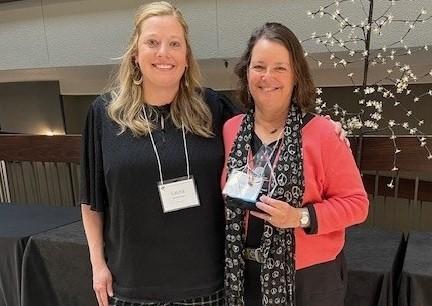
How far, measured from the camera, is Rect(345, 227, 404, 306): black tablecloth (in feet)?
5.84

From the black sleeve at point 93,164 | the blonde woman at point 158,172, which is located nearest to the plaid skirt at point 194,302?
the blonde woman at point 158,172

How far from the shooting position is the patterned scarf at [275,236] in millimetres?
1181

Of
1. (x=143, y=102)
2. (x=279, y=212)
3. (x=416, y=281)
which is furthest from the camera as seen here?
(x=416, y=281)

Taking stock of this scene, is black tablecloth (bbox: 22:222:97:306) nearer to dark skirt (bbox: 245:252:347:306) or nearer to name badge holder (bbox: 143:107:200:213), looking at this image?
name badge holder (bbox: 143:107:200:213)

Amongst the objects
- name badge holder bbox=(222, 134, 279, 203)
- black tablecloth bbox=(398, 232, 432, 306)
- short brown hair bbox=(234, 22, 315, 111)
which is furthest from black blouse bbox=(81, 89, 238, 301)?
black tablecloth bbox=(398, 232, 432, 306)

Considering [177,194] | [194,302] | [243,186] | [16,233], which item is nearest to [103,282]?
[194,302]

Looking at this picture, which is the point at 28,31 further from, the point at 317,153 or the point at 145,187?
the point at 317,153

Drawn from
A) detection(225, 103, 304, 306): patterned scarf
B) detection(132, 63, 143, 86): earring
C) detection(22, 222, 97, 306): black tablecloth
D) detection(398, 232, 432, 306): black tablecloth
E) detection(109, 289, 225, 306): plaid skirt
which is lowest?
detection(22, 222, 97, 306): black tablecloth

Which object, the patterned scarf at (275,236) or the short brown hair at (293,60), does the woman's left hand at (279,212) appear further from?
the short brown hair at (293,60)

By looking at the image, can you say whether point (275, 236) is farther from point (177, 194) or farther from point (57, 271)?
point (57, 271)

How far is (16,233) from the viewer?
249 cm

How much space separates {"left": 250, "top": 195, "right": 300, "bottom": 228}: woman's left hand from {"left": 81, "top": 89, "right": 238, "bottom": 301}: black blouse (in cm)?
20

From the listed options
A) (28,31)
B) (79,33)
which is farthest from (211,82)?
(28,31)

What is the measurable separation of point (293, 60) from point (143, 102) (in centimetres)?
47
